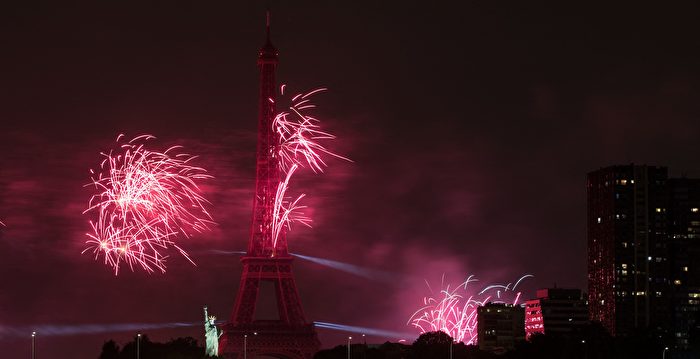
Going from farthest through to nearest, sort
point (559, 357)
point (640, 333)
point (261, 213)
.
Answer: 1. point (261, 213)
2. point (640, 333)
3. point (559, 357)

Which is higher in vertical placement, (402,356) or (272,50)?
(272,50)

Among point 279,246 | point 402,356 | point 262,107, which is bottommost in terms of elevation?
point 402,356

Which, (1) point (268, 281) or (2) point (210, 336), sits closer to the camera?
(2) point (210, 336)

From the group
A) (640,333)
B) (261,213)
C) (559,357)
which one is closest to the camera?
(559,357)

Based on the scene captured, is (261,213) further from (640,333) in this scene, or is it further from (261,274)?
(640,333)

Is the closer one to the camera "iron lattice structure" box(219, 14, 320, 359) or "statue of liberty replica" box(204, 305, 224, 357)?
"statue of liberty replica" box(204, 305, 224, 357)

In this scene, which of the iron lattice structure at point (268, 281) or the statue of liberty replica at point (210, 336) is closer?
the statue of liberty replica at point (210, 336)

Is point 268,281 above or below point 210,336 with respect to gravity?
above

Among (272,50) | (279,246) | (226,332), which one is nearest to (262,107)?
(272,50)
